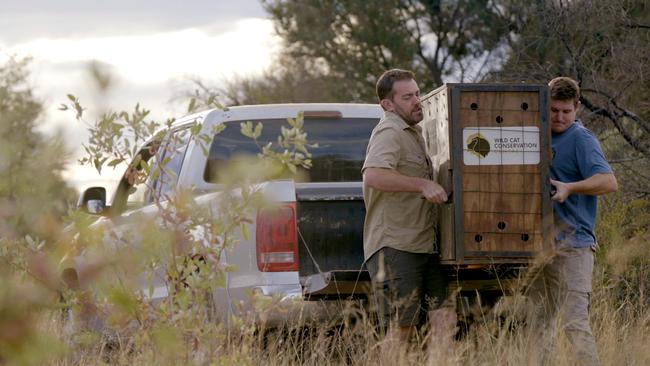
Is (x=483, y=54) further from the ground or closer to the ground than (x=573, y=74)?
further from the ground

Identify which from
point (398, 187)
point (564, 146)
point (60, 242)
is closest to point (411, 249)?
point (398, 187)

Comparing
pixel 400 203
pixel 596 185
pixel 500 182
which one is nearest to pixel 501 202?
pixel 500 182

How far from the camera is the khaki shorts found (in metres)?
5.50

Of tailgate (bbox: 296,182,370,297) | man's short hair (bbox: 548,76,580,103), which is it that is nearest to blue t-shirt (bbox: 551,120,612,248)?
man's short hair (bbox: 548,76,580,103)

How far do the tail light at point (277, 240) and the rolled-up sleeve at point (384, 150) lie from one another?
63cm

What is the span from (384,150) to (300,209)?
40.2 inches

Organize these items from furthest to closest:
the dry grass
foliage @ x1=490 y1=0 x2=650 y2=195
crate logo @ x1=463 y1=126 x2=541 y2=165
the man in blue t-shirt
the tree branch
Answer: foliage @ x1=490 y1=0 x2=650 y2=195, the tree branch, the man in blue t-shirt, crate logo @ x1=463 y1=126 x2=541 y2=165, the dry grass

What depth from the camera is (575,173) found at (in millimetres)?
5410

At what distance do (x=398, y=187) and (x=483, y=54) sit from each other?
22762 mm

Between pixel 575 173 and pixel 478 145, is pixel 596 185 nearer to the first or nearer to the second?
pixel 575 173

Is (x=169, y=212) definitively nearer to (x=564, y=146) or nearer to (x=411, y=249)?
(x=411, y=249)

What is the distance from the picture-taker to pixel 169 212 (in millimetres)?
3941

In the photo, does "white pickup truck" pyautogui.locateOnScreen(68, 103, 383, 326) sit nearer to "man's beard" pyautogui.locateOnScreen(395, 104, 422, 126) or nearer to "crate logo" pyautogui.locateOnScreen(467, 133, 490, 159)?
"man's beard" pyautogui.locateOnScreen(395, 104, 422, 126)

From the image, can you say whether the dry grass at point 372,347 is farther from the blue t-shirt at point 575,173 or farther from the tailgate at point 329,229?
the blue t-shirt at point 575,173
